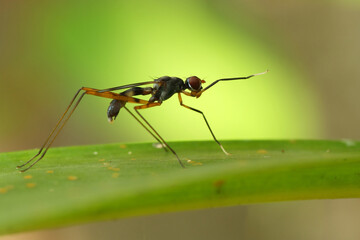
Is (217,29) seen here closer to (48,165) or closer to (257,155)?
(257,155)

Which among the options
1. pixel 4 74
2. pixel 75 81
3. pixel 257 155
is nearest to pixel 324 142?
pixel 257 155

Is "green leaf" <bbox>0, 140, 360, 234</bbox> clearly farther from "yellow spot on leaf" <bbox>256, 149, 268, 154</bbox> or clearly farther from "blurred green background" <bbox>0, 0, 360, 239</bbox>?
"blurred green background" <bbox>0, 0, 360, 239</bbox>

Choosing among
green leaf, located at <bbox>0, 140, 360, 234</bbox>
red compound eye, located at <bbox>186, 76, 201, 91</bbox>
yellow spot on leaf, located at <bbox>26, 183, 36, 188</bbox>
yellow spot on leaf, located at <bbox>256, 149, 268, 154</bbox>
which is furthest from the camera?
red compound eye, located at <bbox>186, 76, 201, 91</bbox>

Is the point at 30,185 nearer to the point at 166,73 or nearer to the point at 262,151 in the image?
the point at 262,151

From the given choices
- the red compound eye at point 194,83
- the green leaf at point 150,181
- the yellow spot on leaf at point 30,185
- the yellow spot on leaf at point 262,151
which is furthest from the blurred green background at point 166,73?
the yellow spot on leaf at point 30,185

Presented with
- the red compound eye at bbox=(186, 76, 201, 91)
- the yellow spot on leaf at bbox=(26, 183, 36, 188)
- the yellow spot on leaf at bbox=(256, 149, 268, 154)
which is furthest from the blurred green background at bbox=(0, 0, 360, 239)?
the yellow spot on leaf at bbox=(26, 183, 36, 188)

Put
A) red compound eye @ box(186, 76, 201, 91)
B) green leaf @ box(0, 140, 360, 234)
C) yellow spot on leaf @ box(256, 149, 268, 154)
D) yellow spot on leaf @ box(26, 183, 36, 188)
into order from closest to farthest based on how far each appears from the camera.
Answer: green leaf @ box(0, 140, 360, 234) < yellow spot on leaf @ box(26, 183, 36, 188) < yellow spot on leaf @ box(256, 149, 268, 154) < red compound eye @ box(186, 76, 201, 91)

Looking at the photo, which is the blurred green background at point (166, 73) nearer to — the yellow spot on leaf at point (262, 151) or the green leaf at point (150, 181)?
the yellow spot on leaf at point (262, 151)
